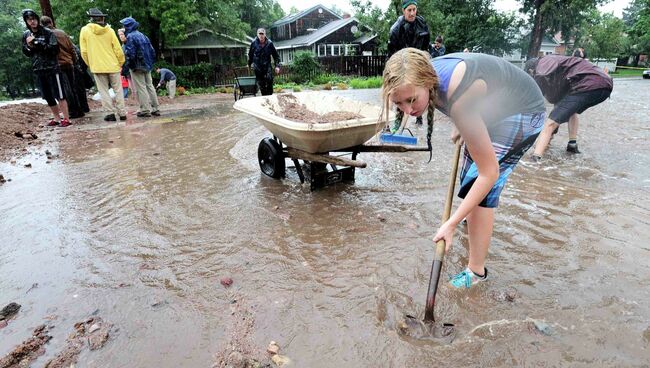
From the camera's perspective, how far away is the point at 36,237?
3.16 m

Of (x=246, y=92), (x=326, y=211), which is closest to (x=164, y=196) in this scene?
(x=326, y=211)

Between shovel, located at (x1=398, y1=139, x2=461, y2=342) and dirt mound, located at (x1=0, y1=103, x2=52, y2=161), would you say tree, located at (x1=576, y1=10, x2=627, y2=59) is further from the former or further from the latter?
shovel, located at (x1=398, y1=139, x2=461, y2=342)

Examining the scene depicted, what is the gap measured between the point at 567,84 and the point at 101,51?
26.3ft

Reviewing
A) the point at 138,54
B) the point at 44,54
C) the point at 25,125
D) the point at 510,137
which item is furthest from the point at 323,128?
the point at 25,125

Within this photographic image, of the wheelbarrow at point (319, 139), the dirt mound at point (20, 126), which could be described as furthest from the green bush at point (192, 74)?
the wheelbarrow at point (319, 139)

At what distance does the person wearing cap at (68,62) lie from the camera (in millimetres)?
7703

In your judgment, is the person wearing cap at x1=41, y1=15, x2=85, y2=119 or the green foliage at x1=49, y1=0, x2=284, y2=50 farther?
the green foliage at x1=49, y1=0, x2=284, y2=50

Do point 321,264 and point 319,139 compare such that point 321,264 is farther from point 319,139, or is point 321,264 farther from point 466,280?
point 319,139

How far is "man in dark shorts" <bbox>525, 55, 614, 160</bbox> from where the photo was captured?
4480 millimetres

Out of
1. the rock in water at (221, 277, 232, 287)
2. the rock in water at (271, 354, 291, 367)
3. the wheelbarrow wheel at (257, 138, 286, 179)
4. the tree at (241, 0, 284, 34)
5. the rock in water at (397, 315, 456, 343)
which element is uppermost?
the tree at (241, 0, 284, 34)

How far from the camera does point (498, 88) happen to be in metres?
1.83

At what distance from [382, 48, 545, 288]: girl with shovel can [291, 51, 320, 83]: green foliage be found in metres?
20.8

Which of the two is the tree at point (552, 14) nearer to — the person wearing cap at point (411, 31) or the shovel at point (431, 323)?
the person wearing cap at point (411, 31)

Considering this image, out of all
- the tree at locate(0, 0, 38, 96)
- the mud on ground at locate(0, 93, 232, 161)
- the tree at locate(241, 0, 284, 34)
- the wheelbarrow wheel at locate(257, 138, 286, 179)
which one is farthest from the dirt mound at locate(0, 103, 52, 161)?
the tree at locate(241, 0, 284, 34)
